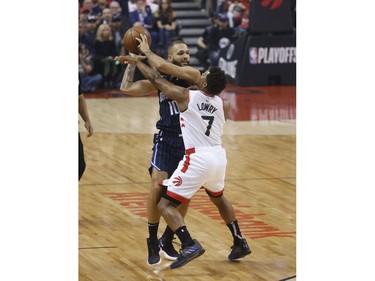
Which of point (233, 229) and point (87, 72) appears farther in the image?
point (87, 72)

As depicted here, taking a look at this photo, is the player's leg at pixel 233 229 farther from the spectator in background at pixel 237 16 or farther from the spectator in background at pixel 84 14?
the spectator in background at pixel 237 16

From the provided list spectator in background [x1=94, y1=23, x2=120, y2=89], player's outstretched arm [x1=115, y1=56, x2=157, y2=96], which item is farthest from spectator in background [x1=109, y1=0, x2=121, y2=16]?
player's outstretched arm [x1=115, y1=56, x2=157, y2=96]

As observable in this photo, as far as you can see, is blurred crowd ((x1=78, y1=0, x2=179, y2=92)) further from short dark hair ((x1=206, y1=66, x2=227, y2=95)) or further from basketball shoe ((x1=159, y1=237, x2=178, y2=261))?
short dark hair ((x1=206, y1=66, x2=227, y2=95))

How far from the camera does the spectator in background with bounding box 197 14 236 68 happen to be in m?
19.4

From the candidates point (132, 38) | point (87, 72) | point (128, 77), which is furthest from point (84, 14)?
point (132, 38)

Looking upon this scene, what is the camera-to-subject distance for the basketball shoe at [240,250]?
22.5 ft

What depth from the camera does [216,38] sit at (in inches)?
766

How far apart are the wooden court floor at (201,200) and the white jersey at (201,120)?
94cm

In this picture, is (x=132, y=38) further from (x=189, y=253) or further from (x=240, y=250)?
(x=240, y=250)

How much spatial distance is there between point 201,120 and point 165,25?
12922 millimetres

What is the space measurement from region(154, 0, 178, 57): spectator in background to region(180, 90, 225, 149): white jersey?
12.7 meters

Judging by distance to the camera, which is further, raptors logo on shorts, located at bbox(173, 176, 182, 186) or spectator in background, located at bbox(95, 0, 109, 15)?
spectator in background, located at bbox(95, 0, 109, 15)
